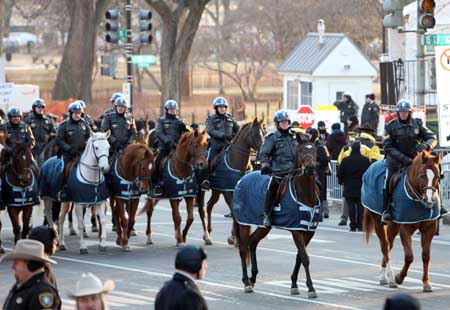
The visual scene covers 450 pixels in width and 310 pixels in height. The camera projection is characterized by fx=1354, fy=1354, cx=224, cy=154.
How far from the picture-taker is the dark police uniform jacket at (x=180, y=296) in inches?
393

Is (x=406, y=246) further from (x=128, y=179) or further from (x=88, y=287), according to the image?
(x=88, y=287)

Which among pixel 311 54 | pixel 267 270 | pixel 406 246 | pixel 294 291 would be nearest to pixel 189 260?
pixel 294 291

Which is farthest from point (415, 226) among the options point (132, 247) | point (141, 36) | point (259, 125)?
point (141, 36)

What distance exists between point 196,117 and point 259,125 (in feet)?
109

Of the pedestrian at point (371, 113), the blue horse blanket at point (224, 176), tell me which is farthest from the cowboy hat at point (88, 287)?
the pedestrian at point (371, 113)

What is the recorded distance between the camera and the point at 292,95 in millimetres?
51562

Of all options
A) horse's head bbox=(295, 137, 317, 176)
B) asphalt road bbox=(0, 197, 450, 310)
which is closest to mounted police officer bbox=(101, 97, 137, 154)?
asphalt road bbox=(0, 197, 450, 310)

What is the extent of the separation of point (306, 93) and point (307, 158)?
32.0m

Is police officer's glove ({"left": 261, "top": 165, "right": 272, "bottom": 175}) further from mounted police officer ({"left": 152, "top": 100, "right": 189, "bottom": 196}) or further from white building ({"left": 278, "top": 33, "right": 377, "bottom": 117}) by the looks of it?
white building ({"left": 278, "top": 33, "right": 377, "bottom": 117})

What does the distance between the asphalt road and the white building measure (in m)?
21.6

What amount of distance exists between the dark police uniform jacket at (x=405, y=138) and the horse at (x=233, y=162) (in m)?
4.20

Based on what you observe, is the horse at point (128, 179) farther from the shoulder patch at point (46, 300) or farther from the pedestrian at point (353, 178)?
the shoulder patch at point (46, 300)

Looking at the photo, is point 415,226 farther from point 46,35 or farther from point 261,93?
point 46,35

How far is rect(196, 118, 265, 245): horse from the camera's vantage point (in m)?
23.5
